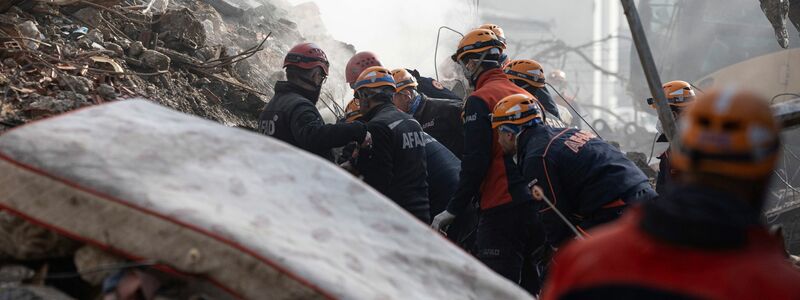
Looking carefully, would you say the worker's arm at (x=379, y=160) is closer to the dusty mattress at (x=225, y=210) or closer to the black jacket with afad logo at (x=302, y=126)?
the black jacket with afad logo at (x=302, y=126)

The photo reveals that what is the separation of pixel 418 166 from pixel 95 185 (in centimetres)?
368

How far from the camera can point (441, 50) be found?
640 inches

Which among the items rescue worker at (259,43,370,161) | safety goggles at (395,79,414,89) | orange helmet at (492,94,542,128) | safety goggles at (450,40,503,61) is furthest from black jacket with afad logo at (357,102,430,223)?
safety goggles at (395,79,414,89)

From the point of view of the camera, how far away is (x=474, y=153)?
623 centimetres

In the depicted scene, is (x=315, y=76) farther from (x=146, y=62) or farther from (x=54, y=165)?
(x=54, y=165)

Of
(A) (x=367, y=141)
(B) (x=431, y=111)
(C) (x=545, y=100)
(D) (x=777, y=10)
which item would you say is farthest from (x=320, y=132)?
(D) (x=777, y=10)

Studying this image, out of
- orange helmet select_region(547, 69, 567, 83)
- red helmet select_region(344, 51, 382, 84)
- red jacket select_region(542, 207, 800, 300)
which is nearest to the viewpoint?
red jacket select_region(542, 207, 800, 300)

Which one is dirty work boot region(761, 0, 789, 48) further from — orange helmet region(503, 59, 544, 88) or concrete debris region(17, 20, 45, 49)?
concrete debris region(17, 20, 45, 49)

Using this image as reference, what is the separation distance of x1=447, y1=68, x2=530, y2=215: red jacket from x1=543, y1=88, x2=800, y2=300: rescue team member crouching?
427cm

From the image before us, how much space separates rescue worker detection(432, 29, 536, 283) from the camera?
20.2 ft

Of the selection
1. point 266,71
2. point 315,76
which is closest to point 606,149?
point 315,76

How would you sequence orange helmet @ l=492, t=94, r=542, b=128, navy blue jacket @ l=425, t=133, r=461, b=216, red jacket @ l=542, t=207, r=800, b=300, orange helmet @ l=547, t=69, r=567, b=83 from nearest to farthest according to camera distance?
red jacket @ l=542, t=207, r=800, b=300, orange helmet @ l=492, t=94, r=542, b=128, navy blue jacket @ l=425, t=133, r=461, b=216, orange helmet @ l=547, t=69, r=567, b=83

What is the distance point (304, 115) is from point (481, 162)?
1.26 meters

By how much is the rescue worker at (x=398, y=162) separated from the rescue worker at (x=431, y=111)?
139 cm
